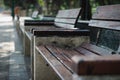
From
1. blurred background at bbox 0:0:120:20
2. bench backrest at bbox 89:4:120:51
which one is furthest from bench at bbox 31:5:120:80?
blurred background at bbox 0:0:120:20

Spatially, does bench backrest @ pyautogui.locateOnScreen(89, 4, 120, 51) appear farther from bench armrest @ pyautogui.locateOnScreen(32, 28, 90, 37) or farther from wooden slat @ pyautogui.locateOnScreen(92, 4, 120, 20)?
bench armrest @ pyautogui.locateOnScreen(32, 28, 90, 37)

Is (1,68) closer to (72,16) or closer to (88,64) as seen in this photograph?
(72,16)

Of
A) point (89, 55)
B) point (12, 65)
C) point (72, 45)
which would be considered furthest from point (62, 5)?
point (89, 55)

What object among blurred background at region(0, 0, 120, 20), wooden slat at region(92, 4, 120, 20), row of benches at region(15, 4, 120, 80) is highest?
wooden slat at region(92, 4, 120, 20)

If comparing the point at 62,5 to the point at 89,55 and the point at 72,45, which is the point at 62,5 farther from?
the point at 89,55

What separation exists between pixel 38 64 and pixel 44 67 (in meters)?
0.12

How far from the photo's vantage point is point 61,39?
572cm

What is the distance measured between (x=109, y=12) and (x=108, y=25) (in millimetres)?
221

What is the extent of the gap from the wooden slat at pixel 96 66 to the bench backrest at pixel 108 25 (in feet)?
6.80

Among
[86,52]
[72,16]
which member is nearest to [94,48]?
[86,52]

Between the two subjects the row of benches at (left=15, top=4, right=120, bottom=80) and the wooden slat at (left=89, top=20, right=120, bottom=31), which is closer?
the row of benches at (left=15, top=4, right=120, bottom=80)

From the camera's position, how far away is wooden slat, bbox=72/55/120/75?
2.25m

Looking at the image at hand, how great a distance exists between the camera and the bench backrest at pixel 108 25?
179 inches

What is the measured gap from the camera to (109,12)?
4914 mm
